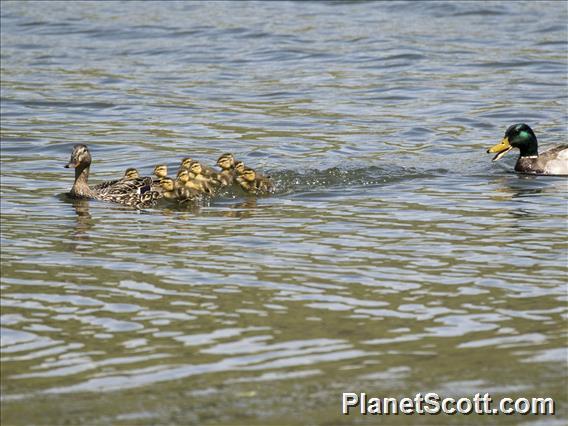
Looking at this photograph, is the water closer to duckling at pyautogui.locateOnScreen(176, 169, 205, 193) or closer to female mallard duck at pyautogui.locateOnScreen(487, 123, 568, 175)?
female mallard duck at pyautogui.locateOnScreen(487, 123, 568, 175)

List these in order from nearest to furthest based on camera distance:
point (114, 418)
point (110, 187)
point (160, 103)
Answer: point (114, 418) → point (110, 187) → point (160, 103)

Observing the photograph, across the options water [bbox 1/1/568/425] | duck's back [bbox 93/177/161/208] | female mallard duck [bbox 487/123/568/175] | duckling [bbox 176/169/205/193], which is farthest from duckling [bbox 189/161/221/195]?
female mallard duck [bbox 487/123/568/175]

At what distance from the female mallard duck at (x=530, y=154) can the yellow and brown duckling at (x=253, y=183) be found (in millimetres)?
3197

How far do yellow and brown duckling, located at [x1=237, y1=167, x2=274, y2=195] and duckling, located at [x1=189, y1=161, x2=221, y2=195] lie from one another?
0.24 metres

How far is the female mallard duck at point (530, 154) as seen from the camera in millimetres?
14680

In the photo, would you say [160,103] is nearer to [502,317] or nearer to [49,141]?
[49,141]

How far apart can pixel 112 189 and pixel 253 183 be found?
4.44 ft

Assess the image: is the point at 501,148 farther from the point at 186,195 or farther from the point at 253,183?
the point at 186,195

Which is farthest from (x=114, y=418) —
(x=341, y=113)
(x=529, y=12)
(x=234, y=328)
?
(x=529, y=12)

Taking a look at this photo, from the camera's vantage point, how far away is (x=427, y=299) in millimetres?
8289

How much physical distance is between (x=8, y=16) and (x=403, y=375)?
2389 cm

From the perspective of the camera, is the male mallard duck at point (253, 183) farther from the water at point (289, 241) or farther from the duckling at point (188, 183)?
the duckling at point (188, 183)

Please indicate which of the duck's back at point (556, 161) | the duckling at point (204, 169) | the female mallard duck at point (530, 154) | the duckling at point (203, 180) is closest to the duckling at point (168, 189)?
the duckling at point (203, 180)

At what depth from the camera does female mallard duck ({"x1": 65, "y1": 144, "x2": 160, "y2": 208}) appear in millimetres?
12562
